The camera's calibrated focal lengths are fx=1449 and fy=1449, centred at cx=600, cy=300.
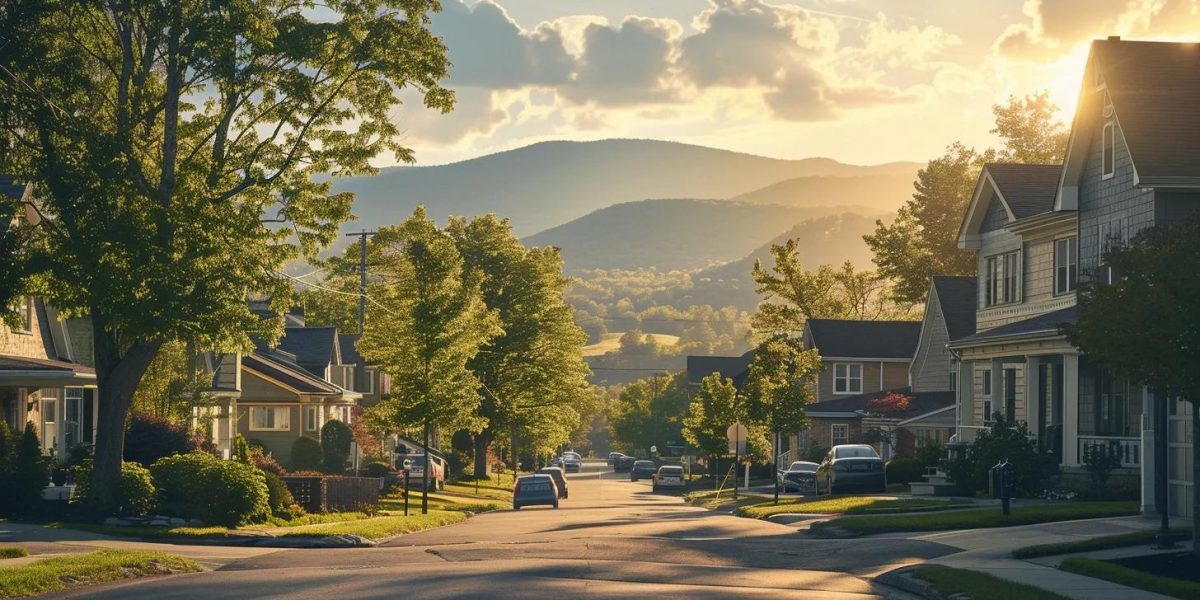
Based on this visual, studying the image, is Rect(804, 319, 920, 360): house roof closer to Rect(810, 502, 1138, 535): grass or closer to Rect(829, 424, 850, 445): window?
Rect(829, 424, 850, 445): window

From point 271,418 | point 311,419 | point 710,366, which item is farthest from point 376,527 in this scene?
point 710,366

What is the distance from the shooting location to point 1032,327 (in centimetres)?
4253

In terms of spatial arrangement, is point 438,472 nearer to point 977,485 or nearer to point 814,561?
point 977,485

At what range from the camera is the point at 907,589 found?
2253 centimetres

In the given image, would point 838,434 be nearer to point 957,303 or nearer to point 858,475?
point 957,303

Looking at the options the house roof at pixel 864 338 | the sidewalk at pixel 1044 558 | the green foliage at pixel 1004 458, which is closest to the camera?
the sidewalk at pixel 1044 558

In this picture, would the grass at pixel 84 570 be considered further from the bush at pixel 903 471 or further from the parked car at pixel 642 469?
the parked car at pixel 642 469

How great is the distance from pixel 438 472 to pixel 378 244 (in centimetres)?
2733

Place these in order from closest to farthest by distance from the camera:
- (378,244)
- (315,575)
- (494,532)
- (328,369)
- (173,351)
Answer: (315,575) < (494,532) < (173,351) < (328,369) < (378,244)

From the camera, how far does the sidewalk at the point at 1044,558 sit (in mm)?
20922

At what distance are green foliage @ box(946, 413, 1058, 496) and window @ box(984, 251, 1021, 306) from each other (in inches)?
234

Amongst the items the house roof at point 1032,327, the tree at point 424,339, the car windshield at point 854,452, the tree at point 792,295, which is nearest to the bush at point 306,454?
the tree at point 424,339

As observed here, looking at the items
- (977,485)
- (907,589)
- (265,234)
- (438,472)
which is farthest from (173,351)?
(907,589)

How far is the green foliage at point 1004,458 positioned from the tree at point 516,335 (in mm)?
44536
